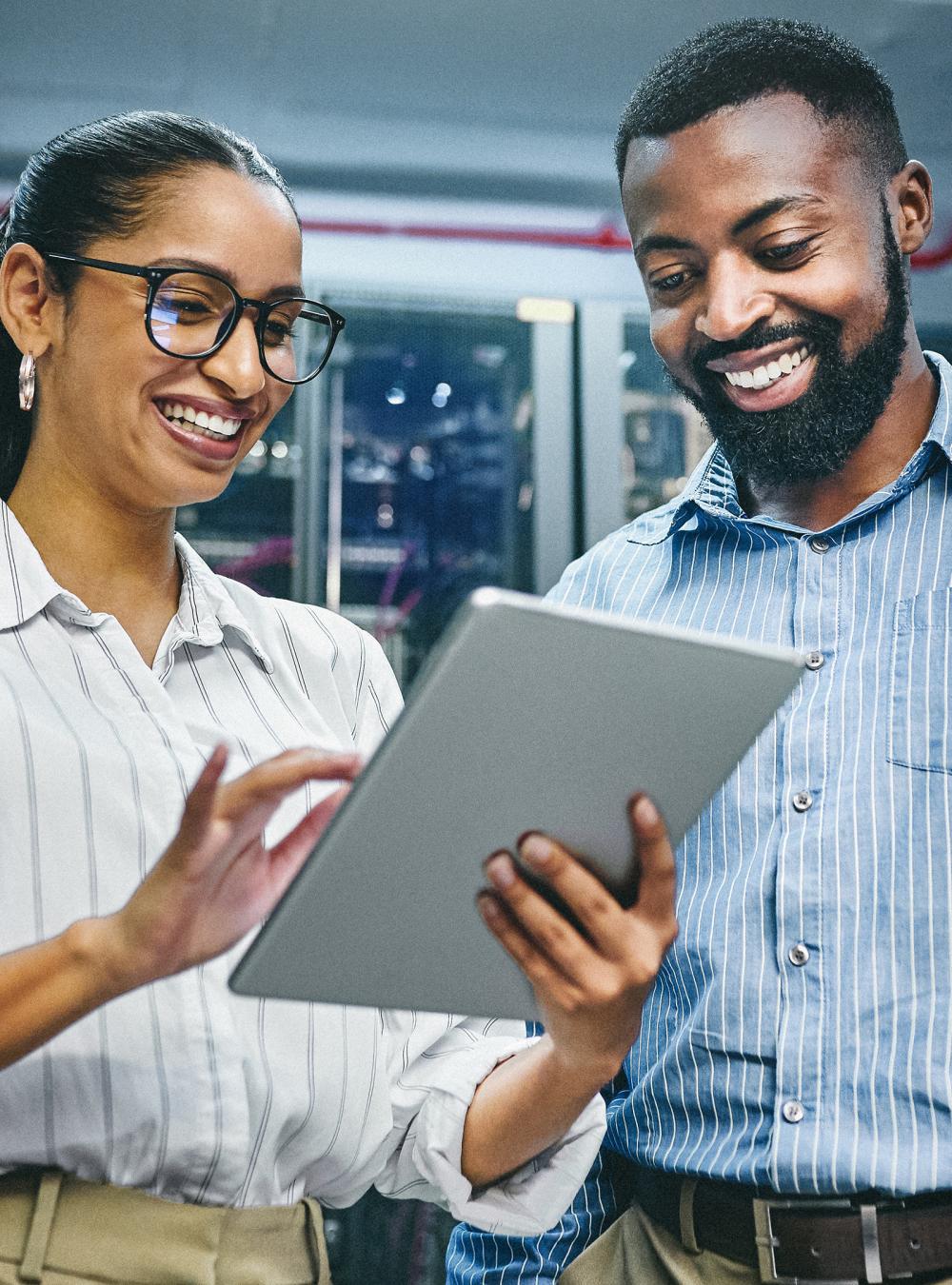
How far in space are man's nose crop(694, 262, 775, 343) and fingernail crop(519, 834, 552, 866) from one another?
68 centimetres

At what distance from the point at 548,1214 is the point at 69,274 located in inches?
36.9

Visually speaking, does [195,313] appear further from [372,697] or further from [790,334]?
[790,334]

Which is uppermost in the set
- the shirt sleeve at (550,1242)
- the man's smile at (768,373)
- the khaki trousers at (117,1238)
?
the man's smile at (768,373)

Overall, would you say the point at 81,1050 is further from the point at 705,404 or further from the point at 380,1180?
the point at 705,404

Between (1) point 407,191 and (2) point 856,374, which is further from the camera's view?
(1) point 407,191

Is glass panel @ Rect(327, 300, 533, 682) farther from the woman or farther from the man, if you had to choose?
the woman

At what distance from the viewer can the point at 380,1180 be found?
1.24m

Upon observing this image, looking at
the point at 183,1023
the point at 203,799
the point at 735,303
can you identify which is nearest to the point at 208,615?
the point at 183,1023

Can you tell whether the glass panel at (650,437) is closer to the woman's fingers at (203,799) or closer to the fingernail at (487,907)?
the fingernail at (487,907)

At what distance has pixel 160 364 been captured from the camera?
3.87 feet

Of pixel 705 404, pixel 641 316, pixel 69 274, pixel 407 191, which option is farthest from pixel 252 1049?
pixel 407 191

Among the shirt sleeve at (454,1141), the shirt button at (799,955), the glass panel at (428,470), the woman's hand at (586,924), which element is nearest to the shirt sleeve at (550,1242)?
the shirt sleeve at (454,1141)

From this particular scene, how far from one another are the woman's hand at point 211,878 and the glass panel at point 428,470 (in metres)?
2.83

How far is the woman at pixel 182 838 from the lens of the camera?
896 mm
